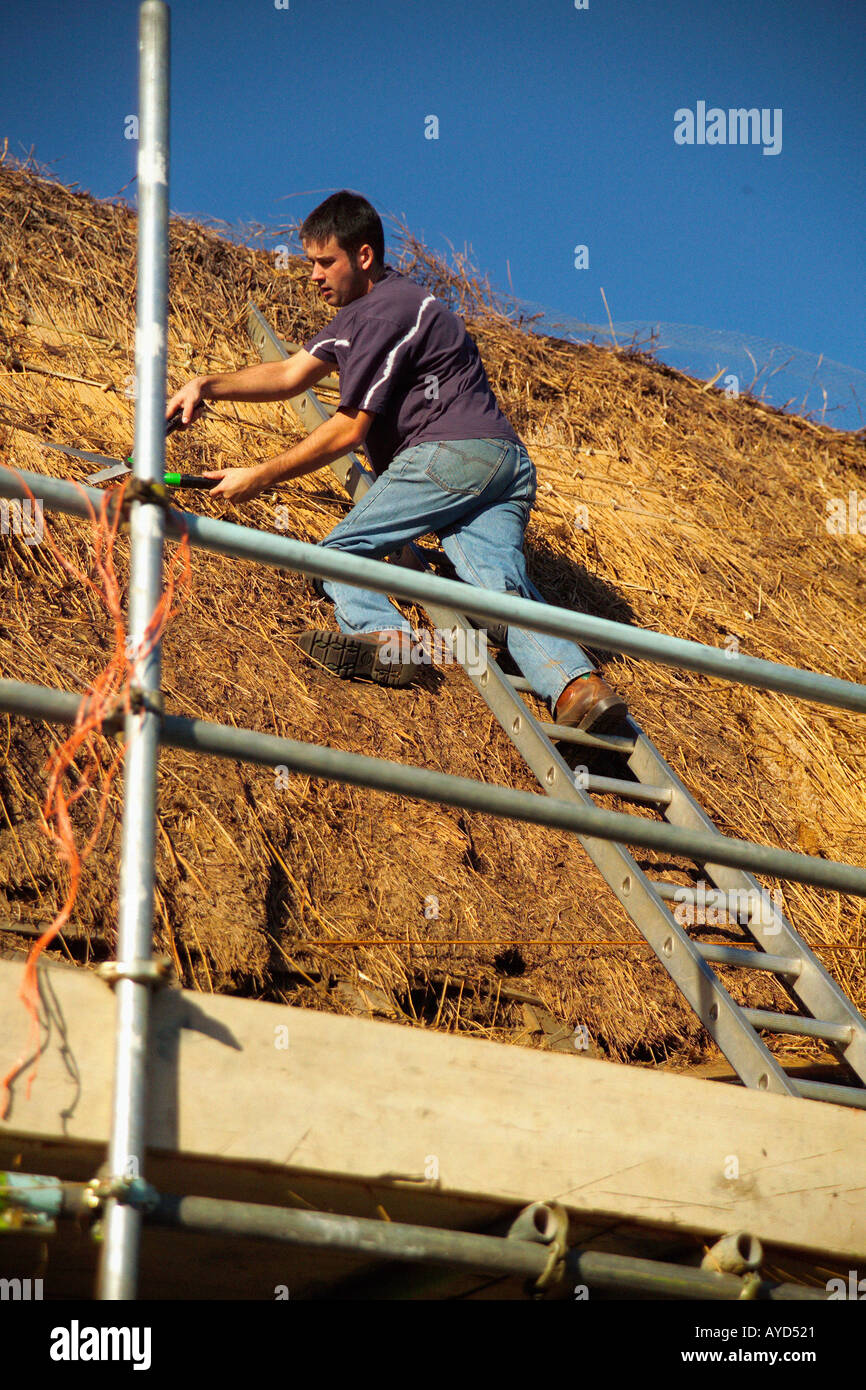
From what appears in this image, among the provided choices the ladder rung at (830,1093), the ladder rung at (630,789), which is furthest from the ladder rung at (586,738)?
the ladder rung at (830,1093)

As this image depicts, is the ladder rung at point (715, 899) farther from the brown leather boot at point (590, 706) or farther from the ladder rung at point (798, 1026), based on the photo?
the brown leather boot at point (590, 706)

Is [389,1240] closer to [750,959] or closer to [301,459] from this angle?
[750,959]

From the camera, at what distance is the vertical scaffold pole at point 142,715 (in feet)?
4.95

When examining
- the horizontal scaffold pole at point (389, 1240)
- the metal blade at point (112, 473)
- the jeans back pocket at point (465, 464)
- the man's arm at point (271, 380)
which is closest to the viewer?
the horizontal scaffold pole at point (389, 1240)

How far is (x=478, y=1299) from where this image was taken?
7.41 ft

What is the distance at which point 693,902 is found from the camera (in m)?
3.07

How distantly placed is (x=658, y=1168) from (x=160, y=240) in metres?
1.68

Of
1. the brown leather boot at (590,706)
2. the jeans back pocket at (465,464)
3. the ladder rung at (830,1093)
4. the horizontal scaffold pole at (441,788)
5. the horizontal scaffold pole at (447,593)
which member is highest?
the jeans back pocket at (465,464)

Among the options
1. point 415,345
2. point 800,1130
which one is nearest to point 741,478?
point 415,345

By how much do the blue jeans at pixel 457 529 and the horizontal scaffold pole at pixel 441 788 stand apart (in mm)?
1512

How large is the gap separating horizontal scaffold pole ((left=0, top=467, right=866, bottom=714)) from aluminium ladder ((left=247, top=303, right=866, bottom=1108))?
446mm

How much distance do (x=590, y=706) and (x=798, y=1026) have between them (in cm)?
108

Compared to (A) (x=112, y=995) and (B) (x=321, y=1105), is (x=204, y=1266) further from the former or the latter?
(A) (x=112, y=995)
